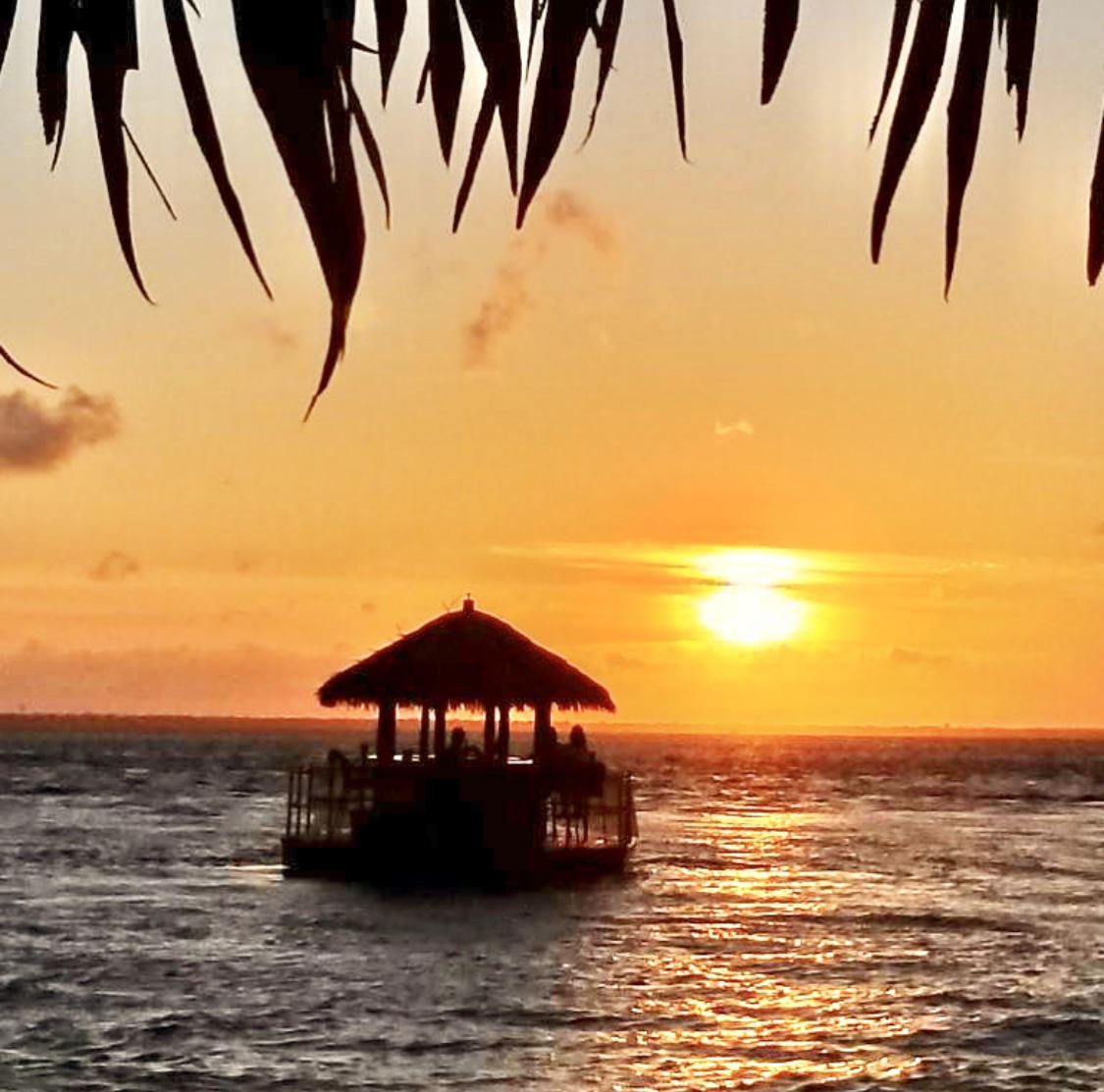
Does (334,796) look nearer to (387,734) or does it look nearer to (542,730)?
(387,734)

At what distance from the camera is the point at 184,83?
94 cm

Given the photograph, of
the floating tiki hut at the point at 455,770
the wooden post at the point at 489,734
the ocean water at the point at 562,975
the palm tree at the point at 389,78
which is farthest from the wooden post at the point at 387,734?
the palm tree at the point at 389,78

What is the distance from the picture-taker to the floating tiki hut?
24.0 m

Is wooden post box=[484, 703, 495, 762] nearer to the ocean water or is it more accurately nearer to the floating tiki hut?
the floating tiki hut

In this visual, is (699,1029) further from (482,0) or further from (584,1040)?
(482,0)

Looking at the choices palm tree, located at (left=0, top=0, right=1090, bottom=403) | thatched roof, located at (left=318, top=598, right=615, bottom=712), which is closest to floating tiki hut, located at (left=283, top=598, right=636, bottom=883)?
thatched roof, located at (left=318, top=598, right=615, bottom=712)

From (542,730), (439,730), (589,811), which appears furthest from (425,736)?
(589,811)

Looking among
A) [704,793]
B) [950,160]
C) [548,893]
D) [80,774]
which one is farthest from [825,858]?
[80,774]

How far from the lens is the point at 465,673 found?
2388 centimetres

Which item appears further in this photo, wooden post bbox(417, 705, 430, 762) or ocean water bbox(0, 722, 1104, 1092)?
wooden post bbox(417, 705, 430, 762)

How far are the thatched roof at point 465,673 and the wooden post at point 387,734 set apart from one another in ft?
0.55

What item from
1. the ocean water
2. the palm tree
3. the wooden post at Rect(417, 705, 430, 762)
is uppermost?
the wooden post at Rect(417, 705, 430, 762)

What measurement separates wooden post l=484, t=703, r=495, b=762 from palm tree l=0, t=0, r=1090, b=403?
23.4m

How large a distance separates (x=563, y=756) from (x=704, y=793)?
160 ft
